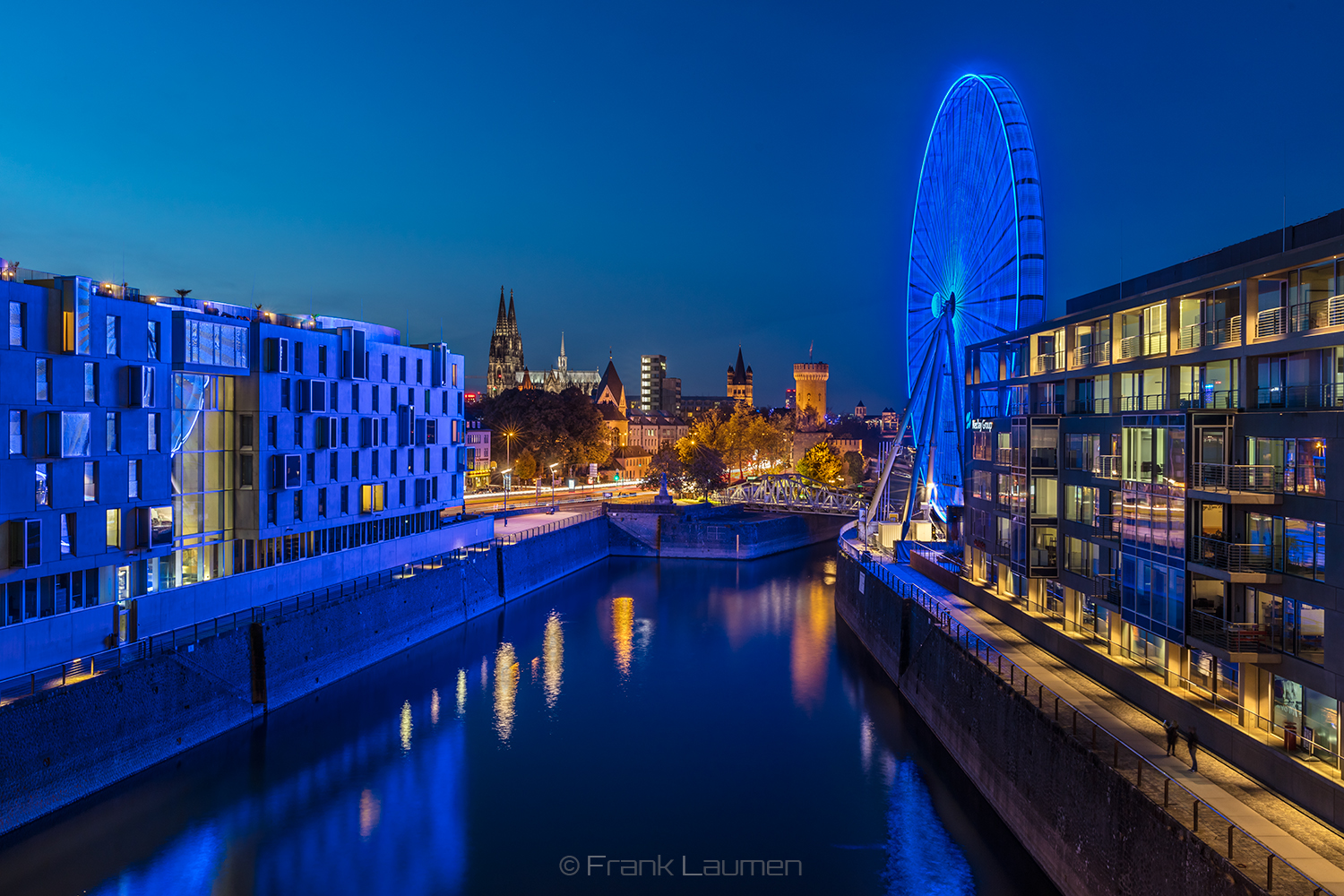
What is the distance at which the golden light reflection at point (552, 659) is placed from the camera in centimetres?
3612

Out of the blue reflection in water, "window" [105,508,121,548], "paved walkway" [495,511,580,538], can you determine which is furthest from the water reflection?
"paved walkway" [495,511,580,538]

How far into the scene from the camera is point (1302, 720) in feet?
55.7

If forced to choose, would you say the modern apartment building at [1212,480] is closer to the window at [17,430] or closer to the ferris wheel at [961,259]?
the ferris wheel at [961,259]

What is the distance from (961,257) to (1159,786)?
32.7m

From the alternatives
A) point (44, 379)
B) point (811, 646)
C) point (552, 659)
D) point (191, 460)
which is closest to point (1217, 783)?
point (811, 646)

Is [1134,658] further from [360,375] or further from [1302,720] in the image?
[360,375]

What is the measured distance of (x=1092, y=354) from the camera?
91.1ft

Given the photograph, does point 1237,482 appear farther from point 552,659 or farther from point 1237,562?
point 552,659

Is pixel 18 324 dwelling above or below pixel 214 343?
below

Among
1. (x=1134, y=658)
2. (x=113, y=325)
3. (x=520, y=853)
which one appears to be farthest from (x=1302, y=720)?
(x=113, y=325)

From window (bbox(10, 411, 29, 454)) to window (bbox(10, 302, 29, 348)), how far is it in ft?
6.29

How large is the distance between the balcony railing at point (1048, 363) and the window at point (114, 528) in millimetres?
29670

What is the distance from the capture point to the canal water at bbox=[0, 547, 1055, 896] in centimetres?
2134

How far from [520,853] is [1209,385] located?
20.0 meters
